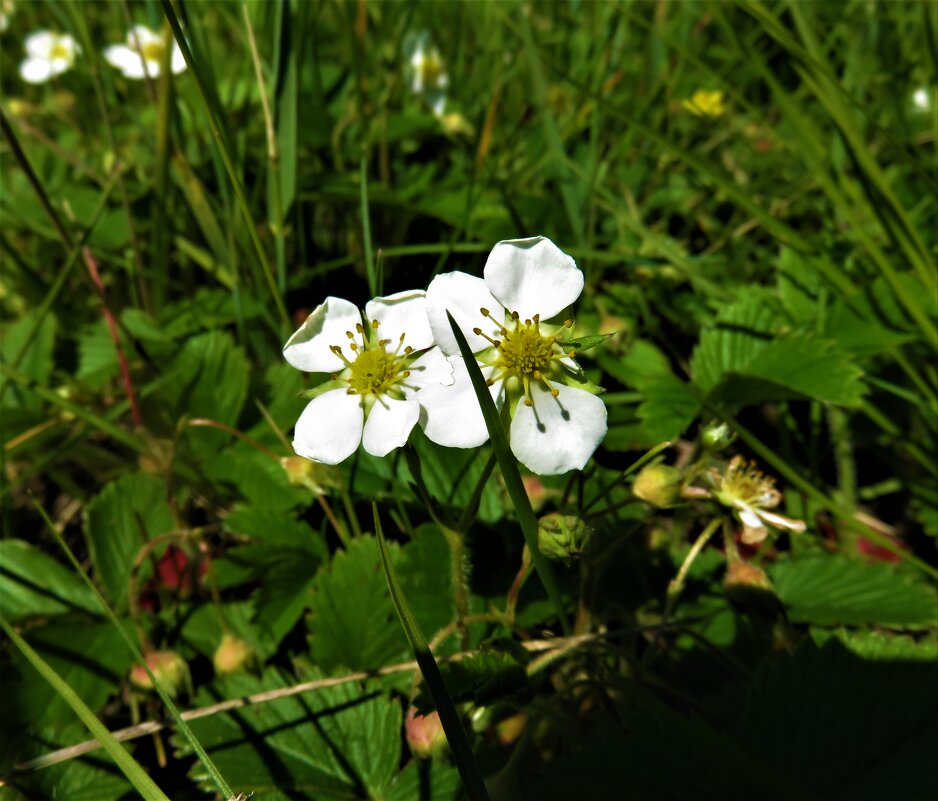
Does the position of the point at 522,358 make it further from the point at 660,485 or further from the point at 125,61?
the point at 125,61

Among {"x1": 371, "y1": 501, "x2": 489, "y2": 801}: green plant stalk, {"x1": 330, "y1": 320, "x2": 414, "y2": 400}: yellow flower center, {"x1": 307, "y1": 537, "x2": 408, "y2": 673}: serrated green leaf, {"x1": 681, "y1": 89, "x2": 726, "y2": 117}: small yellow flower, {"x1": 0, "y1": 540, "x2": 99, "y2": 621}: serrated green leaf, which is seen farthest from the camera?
{"x1": 681, "y1": 89, "x2": 726, "y2": 117}: small yellow flower

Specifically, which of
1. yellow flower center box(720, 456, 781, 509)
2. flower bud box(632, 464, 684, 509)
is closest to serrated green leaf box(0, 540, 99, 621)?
flower bud box(632, 464, 684, 509)

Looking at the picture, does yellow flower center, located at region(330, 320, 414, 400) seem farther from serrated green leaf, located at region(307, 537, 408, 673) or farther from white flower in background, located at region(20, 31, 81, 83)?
white flower in background, located at region(20, 31, 81, 83)

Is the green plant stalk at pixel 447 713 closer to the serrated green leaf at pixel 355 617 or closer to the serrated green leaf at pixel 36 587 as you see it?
the serrated green leaf at pixel 355 617

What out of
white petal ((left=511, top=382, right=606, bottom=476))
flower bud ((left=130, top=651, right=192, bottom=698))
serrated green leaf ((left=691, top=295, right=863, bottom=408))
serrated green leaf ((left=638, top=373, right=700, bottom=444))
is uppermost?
white petal ((left=511, top=382, right=606, bottom=476))

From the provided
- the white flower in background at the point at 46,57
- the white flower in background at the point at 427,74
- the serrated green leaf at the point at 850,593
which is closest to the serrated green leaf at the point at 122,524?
the serrated green leaf at the point at 850,593

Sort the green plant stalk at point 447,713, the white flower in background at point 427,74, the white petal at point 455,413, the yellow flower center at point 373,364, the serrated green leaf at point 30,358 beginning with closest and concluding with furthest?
the green plant stalk at point 447,713, the white petal at point 455,413, the yellow flower center at point 373,364, the serrated green leaf at point 30,358, the white flower in background at point 427,74

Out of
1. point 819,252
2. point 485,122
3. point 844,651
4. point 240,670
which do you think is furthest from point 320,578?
point 485,122
